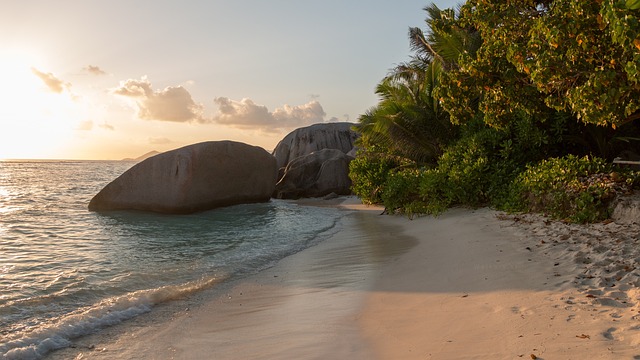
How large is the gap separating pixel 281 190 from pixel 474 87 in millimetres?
15851

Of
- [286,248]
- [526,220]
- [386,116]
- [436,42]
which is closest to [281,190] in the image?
[386,116]

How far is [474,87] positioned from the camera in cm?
954

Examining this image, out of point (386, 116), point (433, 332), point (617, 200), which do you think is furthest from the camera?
point (386, 116)

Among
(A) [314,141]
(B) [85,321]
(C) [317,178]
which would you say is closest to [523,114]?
(B) [85,321]

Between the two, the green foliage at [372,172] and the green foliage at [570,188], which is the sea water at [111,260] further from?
the green foliage at [570,188]

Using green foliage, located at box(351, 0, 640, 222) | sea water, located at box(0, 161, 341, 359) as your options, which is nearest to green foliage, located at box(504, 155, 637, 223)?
green foliage, located at box(351, 0, 640, 222)

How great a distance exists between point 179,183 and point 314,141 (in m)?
16.6

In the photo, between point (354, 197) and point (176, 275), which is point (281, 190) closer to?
point (354, 197)

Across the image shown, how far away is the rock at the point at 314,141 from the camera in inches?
1271

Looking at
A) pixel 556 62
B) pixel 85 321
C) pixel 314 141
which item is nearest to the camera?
pixel 85 321

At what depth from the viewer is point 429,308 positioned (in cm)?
473

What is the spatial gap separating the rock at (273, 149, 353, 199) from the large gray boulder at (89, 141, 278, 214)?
6.02 meters

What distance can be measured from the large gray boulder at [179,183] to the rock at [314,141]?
46.0 feet

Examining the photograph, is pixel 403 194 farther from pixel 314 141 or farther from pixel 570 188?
pixel 314 141
